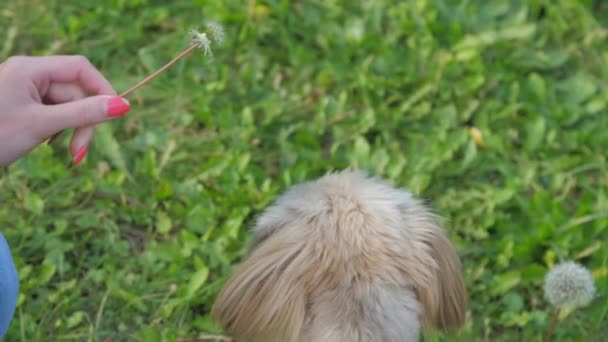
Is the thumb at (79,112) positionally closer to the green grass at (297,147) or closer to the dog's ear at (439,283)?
the dog's ear at (439,283)

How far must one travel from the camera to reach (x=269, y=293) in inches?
86.3

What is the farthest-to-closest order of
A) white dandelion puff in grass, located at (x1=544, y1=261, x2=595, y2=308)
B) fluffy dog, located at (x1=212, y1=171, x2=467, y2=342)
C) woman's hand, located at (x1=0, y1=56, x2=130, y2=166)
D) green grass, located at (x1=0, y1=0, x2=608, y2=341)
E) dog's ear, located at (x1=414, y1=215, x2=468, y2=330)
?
1. green grass, located at (x1=0, y1=0, x2=608, y2=341)
2. white dandelion puff in grass, located at (x1=544, y1=261, x2=595, y2=308)
3. dog's ear, located at (x1=414, y1=215, x2=468, y2=330)
4. fluffy dog, located at (x1=212, y1=171, x2=467, y2=342)
5. woman's hand, located at (x1=0, y1=56, x2=130, y2=166)

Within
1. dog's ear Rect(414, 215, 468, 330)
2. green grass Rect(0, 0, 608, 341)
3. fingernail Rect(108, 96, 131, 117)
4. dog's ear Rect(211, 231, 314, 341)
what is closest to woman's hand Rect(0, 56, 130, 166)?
fingernail Rect(108, 96, 131, 117)

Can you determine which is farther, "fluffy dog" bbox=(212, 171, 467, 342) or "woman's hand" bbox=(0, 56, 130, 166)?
"fluffy dog" bbox=(212, 171, 467, 342)

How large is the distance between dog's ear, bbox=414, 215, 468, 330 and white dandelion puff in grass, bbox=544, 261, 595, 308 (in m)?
0.47

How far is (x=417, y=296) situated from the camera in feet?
7.41

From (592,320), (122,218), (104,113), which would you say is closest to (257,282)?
(104,113)

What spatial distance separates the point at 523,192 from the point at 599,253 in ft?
1.45

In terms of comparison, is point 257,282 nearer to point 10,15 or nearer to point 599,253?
point 599,253

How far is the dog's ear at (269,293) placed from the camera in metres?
2.15

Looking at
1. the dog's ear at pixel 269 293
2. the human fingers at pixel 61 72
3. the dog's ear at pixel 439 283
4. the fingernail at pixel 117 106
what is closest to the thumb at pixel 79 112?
the fingernail at pixel 117 106

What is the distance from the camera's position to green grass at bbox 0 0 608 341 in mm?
3092

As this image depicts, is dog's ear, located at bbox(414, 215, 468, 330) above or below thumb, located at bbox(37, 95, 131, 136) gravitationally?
below

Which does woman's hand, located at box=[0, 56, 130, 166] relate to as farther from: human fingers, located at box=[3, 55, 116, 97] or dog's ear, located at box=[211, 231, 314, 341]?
dog's ear, located at box=[211, 231, 314, 341]
